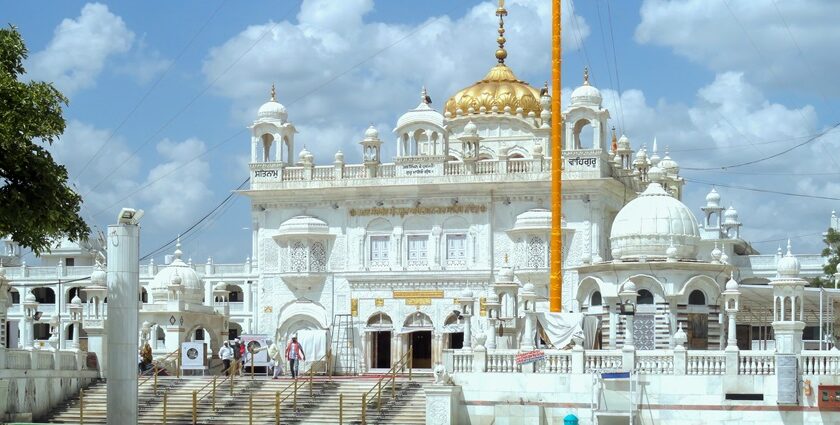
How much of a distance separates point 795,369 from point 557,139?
1150 centimetres

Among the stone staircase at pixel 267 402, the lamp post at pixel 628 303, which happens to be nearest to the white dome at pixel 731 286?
the lamp post at pixel 628 303

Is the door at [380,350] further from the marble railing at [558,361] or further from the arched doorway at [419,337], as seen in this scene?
the marble railing at [558,361]

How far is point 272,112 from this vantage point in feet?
189

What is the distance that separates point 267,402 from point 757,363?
14.1 m

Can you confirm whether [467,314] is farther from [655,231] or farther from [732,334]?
[732,334]

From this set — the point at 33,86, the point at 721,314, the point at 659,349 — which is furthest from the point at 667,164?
the point at 33,86

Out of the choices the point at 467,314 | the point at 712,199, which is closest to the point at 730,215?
the point at 712,199

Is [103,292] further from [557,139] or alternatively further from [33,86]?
[33,86]

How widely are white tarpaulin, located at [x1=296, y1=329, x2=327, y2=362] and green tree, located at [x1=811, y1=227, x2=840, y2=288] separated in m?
22.4

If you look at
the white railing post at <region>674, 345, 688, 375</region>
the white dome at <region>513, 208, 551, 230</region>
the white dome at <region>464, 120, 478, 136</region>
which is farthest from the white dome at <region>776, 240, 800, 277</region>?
the white dome at <region>464, 120, 478, 136</region>

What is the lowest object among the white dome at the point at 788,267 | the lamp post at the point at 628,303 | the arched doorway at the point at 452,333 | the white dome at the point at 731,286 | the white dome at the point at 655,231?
the arched doorway at the point at 452,333

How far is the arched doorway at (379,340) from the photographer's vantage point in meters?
54.7

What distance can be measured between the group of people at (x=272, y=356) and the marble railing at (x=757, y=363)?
1502 cm

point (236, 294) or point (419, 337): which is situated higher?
point (236, 294)
